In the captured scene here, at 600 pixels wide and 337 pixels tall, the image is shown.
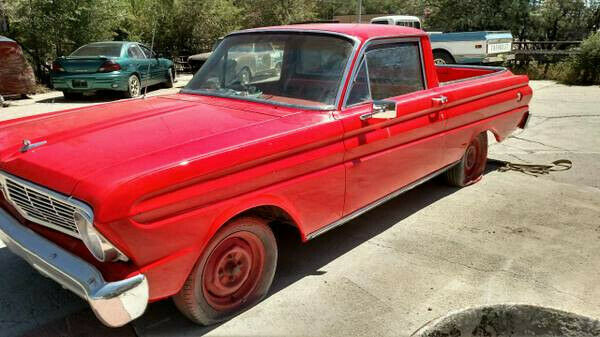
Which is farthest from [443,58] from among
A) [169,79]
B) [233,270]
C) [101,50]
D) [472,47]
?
[233,270]

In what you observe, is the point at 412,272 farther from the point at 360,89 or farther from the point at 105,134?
the point at 105,134

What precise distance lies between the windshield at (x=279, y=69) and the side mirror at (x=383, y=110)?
0.28 meters

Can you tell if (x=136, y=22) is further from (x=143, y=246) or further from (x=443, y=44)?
(x=143, y=246)

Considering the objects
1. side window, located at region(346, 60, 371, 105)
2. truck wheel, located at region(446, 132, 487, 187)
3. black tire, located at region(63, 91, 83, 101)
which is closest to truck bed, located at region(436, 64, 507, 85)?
truck wheel, located at region(446, 132, 487, 187)

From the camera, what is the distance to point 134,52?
12656mm

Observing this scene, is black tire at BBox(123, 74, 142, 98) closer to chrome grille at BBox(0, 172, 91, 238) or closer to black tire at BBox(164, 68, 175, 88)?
black tire at BBox(164, 68, 175, 88)

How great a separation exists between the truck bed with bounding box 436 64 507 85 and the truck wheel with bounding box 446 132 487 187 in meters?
0.82

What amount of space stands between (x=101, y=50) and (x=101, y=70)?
1024 mm

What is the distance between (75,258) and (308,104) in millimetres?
1778

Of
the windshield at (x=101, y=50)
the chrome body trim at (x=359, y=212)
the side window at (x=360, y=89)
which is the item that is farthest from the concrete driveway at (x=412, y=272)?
the windshield at (x=101, y=50)

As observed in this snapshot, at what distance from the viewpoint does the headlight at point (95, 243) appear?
234cm

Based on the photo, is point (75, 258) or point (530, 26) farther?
point (530, 26)

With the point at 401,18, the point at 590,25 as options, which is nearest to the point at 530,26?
the point at 590,25

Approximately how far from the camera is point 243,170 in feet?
9.15
